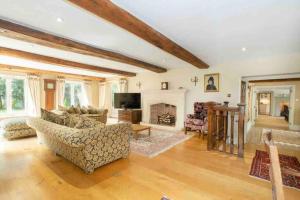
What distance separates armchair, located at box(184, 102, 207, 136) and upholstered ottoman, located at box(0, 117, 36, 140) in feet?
16.1

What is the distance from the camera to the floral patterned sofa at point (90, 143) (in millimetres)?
2289

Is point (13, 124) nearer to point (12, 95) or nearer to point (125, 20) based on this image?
point (12, 95)

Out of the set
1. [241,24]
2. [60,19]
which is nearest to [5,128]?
[60,19]

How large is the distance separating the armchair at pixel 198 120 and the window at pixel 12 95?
6.65m

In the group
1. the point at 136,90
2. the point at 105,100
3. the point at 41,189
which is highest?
the point at 136,90

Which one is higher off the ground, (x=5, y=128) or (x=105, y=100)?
(x=105, y=100)

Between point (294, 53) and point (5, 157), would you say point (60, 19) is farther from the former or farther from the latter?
point (294, 53)

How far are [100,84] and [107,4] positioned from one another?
7.48m

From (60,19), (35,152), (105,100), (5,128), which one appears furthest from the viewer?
(105,100)

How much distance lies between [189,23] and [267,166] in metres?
→ 2.92

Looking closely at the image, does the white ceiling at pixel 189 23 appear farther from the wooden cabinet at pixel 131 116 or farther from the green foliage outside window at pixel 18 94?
the wooden cabinet at pixel 131 116

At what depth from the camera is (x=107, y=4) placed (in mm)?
1786

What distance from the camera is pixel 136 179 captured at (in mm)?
2371

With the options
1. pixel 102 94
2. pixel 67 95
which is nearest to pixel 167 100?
pixel 102 94
